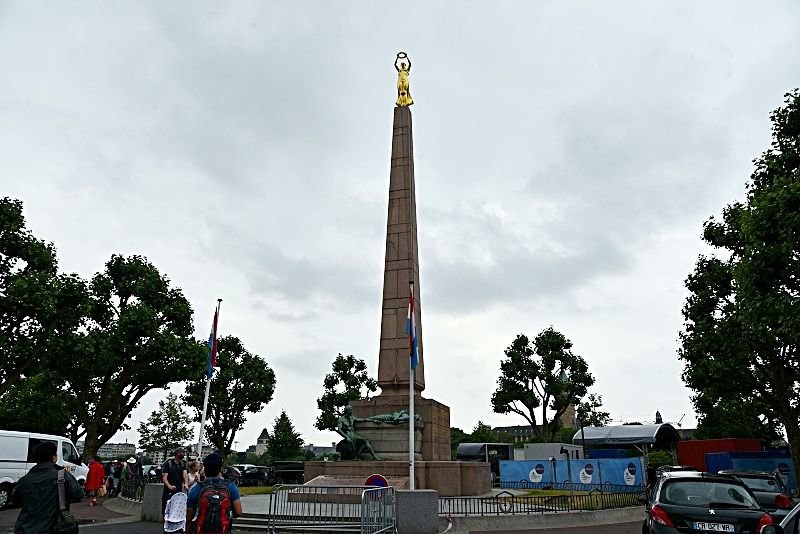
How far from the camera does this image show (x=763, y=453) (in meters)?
35.3

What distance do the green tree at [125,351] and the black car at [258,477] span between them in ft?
23.0

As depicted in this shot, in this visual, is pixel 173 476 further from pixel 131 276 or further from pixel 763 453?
pixel 763 453

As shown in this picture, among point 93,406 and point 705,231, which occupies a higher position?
point 705,231

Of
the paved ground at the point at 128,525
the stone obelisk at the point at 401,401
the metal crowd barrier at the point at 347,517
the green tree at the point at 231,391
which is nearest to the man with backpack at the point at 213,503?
the metal crowd barrier at the point at 347,517

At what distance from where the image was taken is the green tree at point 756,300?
1719 cm

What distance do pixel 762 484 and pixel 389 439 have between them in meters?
10.8

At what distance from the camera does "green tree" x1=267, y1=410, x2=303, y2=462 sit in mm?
59625

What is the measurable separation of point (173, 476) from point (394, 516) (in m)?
4.57

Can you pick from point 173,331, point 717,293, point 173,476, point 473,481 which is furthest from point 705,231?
point 173,331

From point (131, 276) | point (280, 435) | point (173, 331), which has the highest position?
→ point (131, 276)

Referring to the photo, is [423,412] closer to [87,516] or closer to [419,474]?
[419,474]

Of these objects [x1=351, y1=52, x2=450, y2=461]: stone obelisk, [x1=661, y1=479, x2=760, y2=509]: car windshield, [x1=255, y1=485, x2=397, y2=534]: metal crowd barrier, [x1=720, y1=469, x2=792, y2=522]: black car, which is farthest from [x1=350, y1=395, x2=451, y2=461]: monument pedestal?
[x1=661, y1=479, x2=760, y2=509]: car windshield

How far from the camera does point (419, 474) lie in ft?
62.1

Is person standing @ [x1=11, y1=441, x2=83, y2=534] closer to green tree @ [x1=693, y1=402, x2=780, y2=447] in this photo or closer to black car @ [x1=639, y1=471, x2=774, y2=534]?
black car @ [x1=639, y1=471, x2=774, y2=534]
